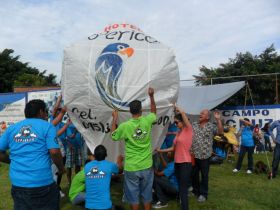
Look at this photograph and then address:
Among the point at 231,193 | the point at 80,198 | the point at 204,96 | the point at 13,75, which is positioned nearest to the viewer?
the point at 80,198

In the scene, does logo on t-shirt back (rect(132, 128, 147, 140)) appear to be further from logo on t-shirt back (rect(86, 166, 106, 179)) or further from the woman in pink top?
the woman in pink top

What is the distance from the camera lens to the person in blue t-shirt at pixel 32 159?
3865mm

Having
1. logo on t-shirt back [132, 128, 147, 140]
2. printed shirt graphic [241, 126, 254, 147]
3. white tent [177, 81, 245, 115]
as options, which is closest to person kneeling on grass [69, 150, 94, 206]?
logo on t-shirt back [132, 128, 147, 140]

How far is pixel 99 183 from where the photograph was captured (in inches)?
201

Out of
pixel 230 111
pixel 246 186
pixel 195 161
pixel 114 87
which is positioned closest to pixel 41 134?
pixel 114 87

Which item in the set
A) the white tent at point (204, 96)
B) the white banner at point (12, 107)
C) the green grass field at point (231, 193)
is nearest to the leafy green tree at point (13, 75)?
the white banner at point (12, 107)

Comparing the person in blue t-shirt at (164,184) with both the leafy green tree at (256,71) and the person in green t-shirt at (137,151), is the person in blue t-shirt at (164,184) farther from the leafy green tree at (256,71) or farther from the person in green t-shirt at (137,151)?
the leafy green tree at (256,71)

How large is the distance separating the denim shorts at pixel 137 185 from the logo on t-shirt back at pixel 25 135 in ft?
6.13

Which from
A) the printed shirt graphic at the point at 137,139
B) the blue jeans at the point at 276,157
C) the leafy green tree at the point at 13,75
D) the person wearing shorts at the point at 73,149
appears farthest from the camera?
the leafy green tree at the point at 13,75

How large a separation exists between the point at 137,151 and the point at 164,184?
6.64 feet

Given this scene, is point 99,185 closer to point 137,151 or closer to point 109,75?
point 137,151

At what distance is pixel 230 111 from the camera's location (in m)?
16.7

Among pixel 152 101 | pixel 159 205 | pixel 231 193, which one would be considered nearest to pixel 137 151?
pixel 152 101

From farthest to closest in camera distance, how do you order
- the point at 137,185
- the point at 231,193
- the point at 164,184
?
the point at 231,193 < the point at 164,184 < the point at 137,185
